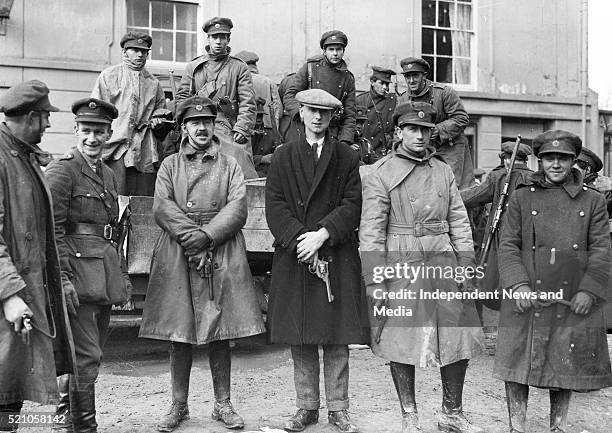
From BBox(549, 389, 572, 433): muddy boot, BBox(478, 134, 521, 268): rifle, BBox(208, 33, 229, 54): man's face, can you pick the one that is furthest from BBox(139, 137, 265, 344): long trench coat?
BBox(478, 134, 521, 268): rifle

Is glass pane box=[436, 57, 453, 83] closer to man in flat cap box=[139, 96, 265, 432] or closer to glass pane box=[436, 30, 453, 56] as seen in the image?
glass pane box=[436, 30, 453, 56]

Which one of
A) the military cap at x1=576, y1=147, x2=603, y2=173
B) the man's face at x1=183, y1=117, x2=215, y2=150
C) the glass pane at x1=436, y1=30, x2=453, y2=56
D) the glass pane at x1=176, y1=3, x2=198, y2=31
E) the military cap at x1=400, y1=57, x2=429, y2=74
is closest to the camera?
the man's face at x1=183, y1=117, x2=215, y2=150

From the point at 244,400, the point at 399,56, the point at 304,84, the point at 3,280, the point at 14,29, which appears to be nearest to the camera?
the point at 3,280

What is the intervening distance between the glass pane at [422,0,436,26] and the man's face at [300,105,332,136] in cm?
878

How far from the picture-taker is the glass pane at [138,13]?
11438 mm

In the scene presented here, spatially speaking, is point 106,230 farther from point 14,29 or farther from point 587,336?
point 14,29

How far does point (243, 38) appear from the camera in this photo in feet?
39.0

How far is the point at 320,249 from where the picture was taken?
4.88m

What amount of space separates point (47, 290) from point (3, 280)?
0.42 metres

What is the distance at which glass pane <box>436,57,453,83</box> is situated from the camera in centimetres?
1330

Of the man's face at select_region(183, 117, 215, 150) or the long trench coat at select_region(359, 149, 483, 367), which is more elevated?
the man's face at select_region(183, 117, 215, 150)

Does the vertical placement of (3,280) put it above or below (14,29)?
below

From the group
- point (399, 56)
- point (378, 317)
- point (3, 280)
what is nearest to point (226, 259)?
point (378, 317)

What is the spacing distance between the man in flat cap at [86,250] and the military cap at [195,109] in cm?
49
